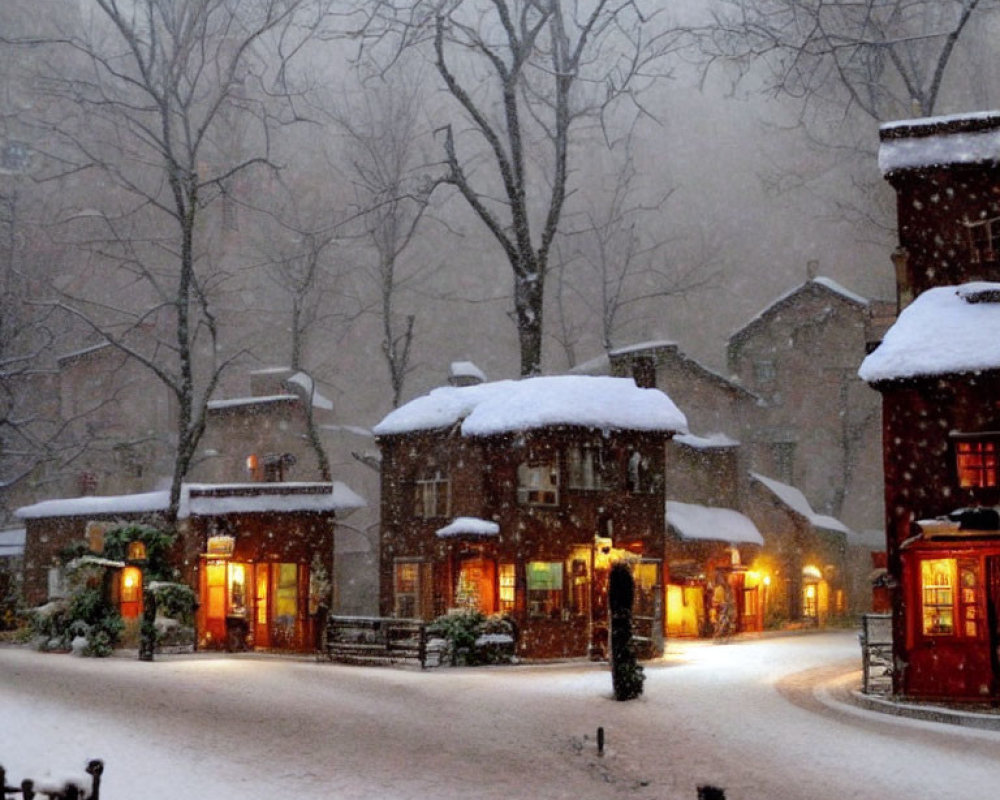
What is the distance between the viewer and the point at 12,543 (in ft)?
137

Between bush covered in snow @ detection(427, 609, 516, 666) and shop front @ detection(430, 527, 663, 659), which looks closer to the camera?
bush covered in snow @ detection(427, 609, 516, 666)

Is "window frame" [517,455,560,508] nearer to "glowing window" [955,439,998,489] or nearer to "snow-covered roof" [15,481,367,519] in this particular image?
"snow-covered roof" [15,481,367,519]

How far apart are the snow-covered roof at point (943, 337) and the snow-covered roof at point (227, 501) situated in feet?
63.5

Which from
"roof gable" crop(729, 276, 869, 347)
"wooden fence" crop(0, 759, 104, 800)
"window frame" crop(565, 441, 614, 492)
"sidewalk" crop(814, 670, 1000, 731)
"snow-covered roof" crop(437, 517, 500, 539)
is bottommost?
"sidewalk" crop(814, 670, 1000, 731)

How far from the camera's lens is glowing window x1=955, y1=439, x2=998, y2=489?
2042cm

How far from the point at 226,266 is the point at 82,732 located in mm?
47361

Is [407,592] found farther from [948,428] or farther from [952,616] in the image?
[948,428]

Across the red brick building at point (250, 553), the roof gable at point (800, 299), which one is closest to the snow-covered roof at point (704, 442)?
the roof gable at point (800, 299)

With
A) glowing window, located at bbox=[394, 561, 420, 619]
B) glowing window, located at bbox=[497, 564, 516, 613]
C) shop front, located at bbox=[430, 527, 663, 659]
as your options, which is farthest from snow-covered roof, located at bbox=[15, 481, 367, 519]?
glowing window, located at bbox=[497, 564, 516, 613]

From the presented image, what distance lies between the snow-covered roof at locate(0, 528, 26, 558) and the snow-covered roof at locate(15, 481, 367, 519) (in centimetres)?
468

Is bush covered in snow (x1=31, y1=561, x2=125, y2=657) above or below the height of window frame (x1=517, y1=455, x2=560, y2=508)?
below

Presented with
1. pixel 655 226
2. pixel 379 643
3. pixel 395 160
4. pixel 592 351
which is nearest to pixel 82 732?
pixel 379 643

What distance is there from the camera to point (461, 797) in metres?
12.7

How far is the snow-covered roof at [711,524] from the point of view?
139ft
